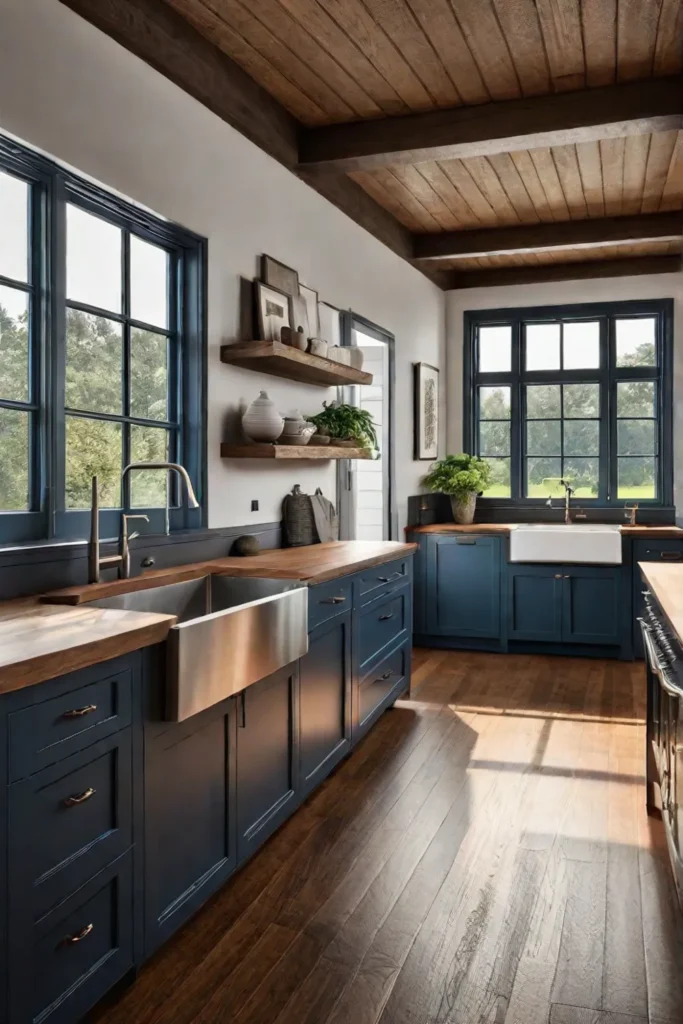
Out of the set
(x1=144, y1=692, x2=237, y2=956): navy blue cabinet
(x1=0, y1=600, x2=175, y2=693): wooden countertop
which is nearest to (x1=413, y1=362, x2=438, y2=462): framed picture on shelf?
(x1=144, y1=692, x2=237, y2=956): navy blue cabinet

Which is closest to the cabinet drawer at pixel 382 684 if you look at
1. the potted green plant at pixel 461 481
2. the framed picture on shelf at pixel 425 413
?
the potted green plant at pixel 461 481

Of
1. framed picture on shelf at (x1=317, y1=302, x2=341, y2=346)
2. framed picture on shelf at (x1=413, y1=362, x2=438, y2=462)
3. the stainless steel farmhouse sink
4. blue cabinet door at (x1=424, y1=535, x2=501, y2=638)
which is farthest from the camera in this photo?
framed picture on shelf at (x1=413, y1=362, x2=438, y2=462)

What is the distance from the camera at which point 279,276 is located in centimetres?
Answer: 399

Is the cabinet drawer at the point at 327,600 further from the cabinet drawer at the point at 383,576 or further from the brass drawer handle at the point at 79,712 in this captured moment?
the brass drawer handle at the point at 79,712

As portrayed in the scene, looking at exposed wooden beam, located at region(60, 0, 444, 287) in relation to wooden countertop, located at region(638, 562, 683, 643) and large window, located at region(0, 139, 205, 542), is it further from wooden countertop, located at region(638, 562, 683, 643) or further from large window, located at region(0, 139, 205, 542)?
wooden countertop, located at region(638, 562, 683, 643)

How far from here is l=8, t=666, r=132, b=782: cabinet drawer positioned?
1603 millimetres

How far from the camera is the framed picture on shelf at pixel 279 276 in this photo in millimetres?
3863

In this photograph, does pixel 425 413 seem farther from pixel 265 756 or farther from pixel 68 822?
pixel 68 822

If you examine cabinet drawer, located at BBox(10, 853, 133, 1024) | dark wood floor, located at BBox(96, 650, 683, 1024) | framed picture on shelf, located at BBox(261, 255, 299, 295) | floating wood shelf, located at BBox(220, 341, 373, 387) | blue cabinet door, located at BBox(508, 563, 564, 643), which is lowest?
dark wood floor, located at BBox(96, 650, 683, 1024)

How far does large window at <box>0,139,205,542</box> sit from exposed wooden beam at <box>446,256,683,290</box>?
154 inches

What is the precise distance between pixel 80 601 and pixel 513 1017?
1564 millimetres

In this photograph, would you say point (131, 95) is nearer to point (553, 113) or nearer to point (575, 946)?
point (553, 113)

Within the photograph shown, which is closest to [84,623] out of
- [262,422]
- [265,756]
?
[265,756]

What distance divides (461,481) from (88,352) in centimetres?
380
